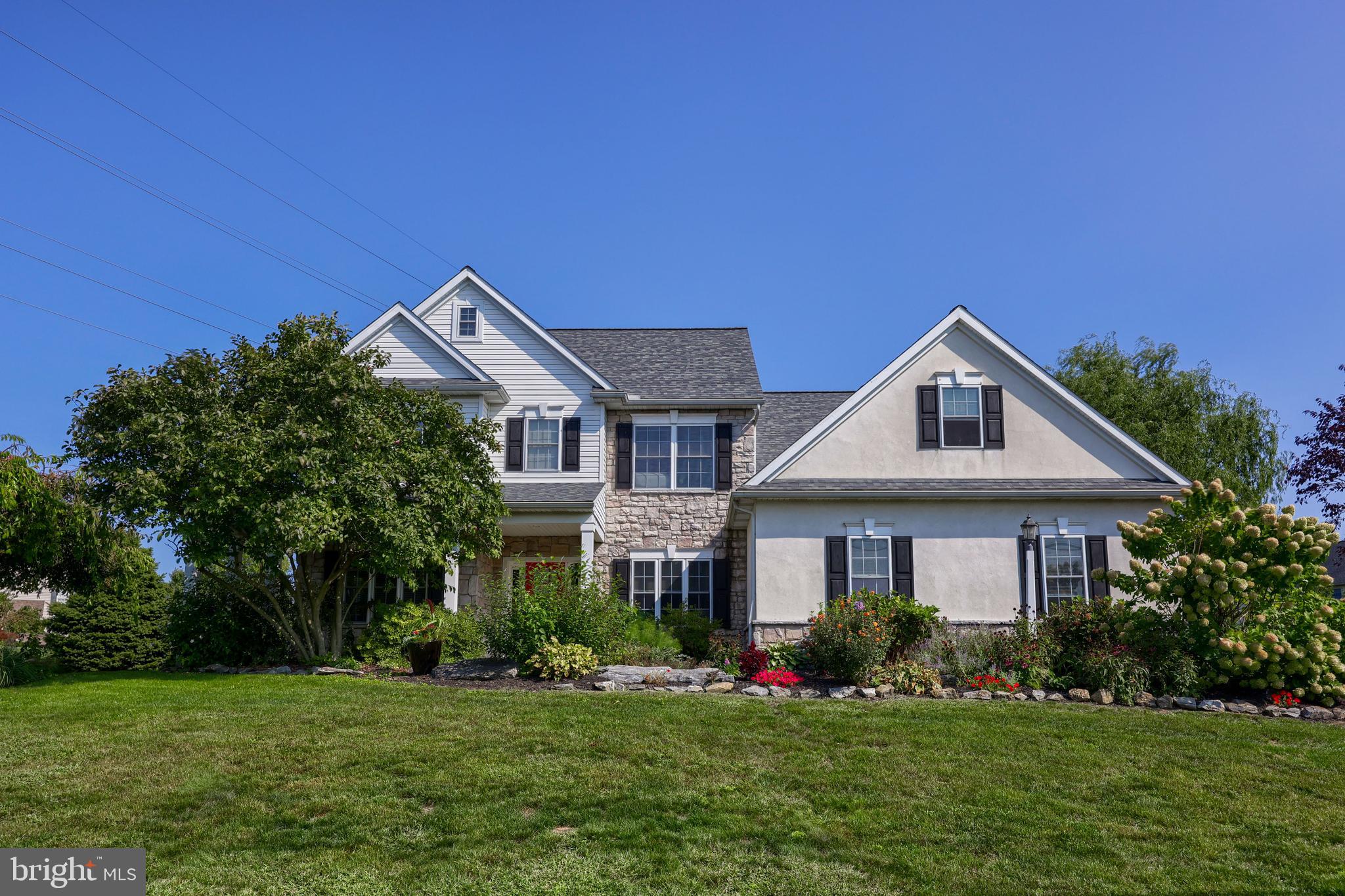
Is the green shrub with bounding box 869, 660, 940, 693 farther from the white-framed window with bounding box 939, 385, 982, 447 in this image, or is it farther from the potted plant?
the potted plant

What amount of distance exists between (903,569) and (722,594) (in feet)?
15.4

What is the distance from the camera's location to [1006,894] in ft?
19.7

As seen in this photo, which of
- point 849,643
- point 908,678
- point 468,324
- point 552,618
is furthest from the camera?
point 468,324

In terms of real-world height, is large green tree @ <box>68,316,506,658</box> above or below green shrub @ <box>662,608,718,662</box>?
above

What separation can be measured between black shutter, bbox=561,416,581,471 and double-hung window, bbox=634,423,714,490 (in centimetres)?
131

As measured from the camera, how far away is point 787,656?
15.1 m

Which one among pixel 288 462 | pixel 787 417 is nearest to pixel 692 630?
pixel 787 417

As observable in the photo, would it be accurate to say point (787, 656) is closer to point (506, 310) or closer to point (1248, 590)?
point (1248, 590)

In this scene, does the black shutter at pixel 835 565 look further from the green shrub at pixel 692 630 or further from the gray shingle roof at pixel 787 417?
the gray shingle roof at pixel 787 417

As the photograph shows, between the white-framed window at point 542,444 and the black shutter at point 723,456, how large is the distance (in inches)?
133

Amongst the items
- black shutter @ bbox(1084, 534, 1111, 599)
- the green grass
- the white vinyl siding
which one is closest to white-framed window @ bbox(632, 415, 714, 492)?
the white vinyl siding

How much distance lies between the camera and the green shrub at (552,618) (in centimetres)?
1420

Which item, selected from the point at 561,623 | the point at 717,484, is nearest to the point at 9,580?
the point at 561,623

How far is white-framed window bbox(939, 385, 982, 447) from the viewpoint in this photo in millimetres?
17391
